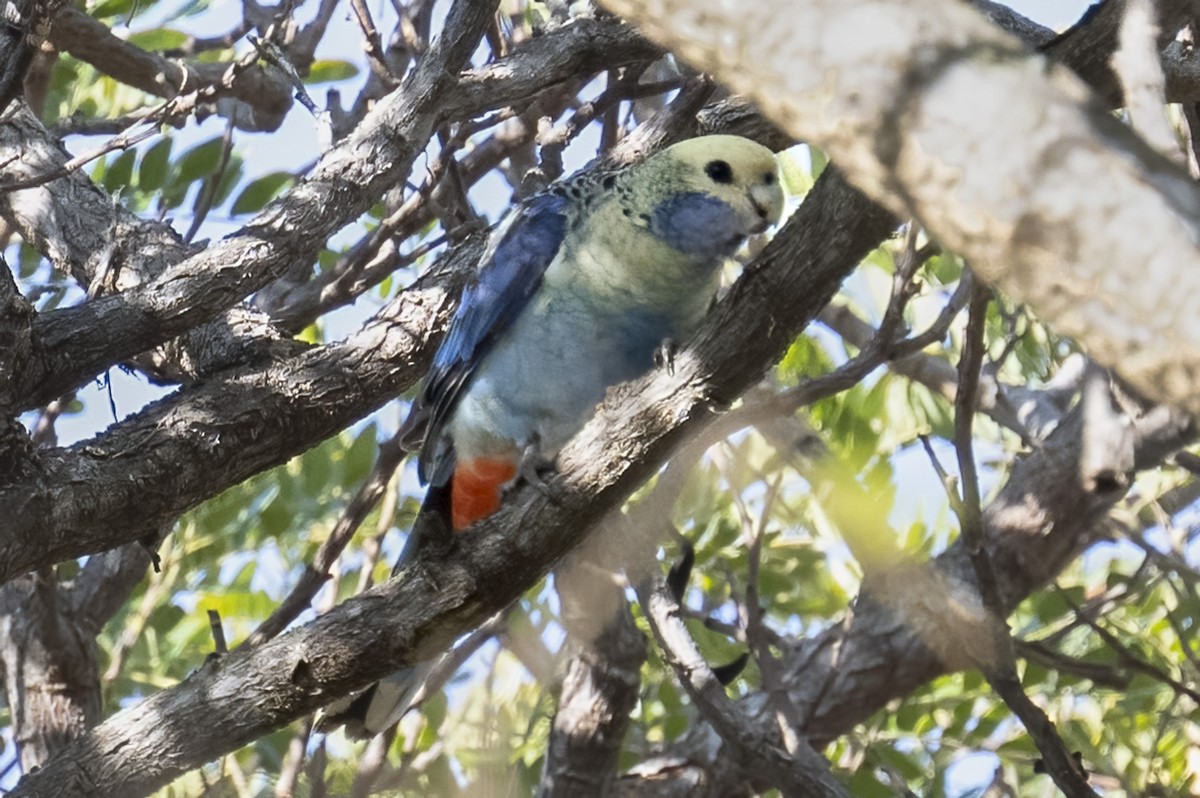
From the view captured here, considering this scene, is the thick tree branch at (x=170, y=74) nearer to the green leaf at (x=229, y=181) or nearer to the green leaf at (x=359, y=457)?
the green leaf at (x=229, y=181)

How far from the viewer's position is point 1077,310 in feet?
2.71

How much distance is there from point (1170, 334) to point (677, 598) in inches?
101

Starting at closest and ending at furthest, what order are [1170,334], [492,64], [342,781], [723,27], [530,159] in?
1. [1170,334]
2. [723,27]
3. [492,64]
4. [342,781]
5. [530,159]

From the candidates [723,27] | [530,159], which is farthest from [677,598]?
[723,27]

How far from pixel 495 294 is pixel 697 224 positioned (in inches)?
18.9

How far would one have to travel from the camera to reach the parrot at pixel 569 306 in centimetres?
295

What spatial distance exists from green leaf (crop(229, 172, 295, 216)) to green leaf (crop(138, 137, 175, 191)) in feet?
0.71

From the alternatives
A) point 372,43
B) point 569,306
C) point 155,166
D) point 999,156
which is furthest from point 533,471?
point 155,166

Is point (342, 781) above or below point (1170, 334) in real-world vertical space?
above

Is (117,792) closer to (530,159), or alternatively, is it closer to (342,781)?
(342,781)

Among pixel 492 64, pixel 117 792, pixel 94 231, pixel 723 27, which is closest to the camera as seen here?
pixel 723 27

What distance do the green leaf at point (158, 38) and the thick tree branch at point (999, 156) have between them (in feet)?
12.0

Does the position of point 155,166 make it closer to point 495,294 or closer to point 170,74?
point 170,74

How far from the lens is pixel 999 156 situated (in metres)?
0.82
